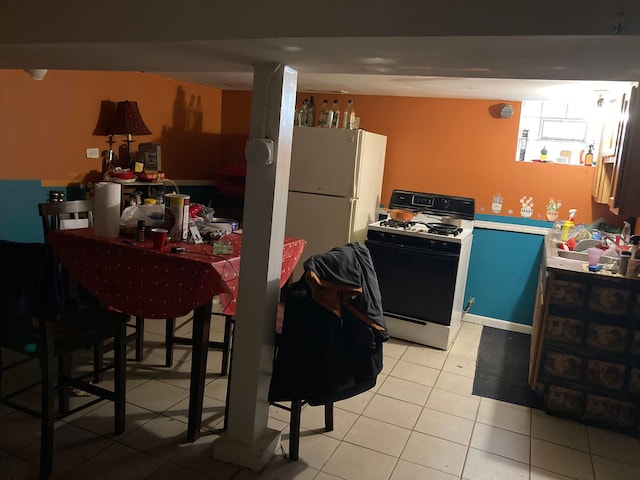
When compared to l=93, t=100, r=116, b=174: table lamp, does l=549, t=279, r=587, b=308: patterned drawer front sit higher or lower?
lower

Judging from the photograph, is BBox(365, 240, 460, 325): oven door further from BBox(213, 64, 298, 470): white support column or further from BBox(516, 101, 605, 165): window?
BBox(213, 64, 298, 470): white support column

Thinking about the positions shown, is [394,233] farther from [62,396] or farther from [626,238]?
[62,396]

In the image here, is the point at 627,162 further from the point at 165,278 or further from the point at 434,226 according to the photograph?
the point at 165,278

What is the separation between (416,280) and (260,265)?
207 centimetres

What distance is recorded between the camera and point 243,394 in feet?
7.14

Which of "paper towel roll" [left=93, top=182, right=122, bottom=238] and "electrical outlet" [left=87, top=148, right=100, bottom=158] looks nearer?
"paper towel roll" [left=93, top=182, right=122, bottom=238]

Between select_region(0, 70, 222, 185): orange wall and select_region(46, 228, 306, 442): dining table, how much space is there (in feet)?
4.92

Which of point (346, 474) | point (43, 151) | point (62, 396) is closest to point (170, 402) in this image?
point (62, 396)

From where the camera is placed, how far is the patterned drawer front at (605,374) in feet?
9.06

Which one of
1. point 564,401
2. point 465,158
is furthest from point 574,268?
point 465,158

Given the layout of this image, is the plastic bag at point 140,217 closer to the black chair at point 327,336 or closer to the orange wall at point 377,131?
the black chair at point 327,336

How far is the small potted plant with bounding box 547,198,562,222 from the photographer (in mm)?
4148

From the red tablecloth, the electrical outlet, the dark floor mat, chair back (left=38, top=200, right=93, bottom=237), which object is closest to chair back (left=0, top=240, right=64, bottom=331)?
the red tablecloth

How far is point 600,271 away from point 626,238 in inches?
30.6
